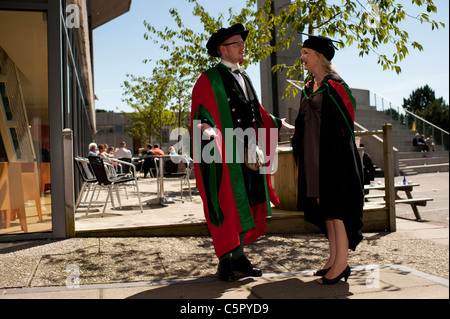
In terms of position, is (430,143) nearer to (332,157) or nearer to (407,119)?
(407,119)

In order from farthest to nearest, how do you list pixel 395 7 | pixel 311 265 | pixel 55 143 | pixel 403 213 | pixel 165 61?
pixel 165 61 → pixel 403 213 → pixel 395 7 → pixel 55 143 → pixel 311 265

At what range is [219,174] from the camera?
351 cm

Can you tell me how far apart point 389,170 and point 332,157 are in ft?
9.28

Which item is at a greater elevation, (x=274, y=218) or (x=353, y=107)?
(x=353, y=107)

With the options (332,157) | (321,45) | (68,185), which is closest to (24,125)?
(68,185)

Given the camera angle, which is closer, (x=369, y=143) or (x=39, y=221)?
(x=39, y=221)

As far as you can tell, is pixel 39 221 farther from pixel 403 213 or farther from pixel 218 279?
pixel 403 213

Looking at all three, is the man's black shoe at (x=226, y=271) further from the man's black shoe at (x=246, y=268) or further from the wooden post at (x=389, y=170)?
the wooden post at (x=389, y=170)

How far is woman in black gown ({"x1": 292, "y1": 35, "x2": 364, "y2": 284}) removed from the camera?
3.30 m

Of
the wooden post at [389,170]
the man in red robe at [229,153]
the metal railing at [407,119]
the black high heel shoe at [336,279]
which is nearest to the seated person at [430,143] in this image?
the metal railing at [407,119]

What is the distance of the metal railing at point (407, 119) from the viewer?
24.5m

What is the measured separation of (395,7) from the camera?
5.62 meters

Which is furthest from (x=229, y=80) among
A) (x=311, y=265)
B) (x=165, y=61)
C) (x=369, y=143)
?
(x=369, y=143)

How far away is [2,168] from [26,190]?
0.36 metres
